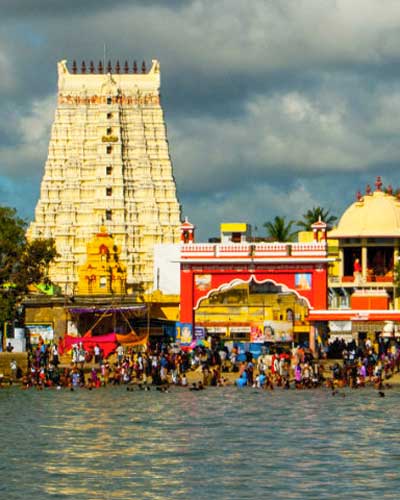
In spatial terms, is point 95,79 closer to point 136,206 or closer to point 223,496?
point 136,206

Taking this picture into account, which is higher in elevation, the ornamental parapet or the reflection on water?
the ornamental parapet

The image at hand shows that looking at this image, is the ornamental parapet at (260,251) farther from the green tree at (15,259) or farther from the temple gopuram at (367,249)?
the temple gopuram at (367,249)

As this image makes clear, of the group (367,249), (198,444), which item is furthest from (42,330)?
(198,444)

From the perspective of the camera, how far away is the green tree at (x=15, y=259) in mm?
83938

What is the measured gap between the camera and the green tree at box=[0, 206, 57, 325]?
8394cm

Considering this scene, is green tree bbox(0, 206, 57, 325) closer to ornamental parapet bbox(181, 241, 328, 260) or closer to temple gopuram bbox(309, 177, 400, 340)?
ornamental parapet bbox(181, 241, 328, 260)

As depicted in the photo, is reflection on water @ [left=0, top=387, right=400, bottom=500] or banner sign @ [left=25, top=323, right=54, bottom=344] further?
banner sign @ [left=25, top=323, right=54, bottom=344]

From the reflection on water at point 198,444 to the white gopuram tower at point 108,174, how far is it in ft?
209

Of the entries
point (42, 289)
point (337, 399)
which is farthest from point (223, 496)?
point (42, 289)

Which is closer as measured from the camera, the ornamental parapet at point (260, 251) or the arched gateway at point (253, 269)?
the arched gateway at point (253, 269)

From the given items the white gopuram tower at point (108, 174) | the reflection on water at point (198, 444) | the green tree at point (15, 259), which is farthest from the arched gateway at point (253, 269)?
the white gopuram tower at point (108, 174)

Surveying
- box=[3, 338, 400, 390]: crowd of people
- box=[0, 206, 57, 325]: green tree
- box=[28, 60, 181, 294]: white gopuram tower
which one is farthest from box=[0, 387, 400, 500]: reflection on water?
box=[28, 60, 181, 294]: white gopuram tower

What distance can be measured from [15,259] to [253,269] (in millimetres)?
13499

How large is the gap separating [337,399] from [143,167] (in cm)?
7293
